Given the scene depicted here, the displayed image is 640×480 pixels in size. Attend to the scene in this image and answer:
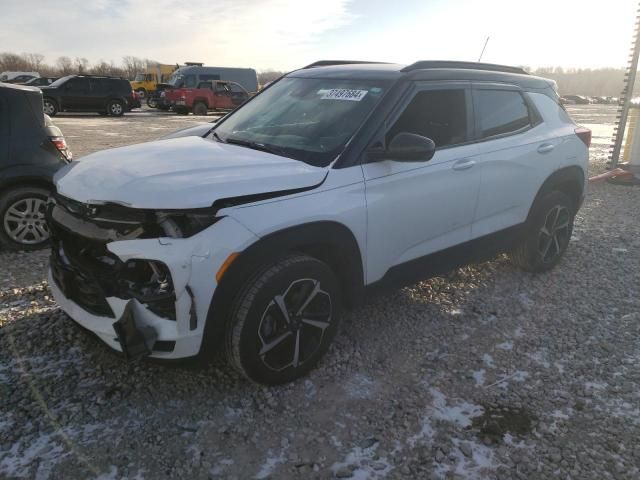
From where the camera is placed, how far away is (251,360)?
8.64 feet

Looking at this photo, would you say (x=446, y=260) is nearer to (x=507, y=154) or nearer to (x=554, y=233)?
(x=507, y=154)

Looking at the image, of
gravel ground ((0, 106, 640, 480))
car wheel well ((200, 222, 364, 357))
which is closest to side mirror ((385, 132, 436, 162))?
car wheel well ((200, 222, 364, 357))

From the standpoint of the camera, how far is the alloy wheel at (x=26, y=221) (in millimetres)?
4797

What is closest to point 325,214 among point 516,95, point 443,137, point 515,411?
point 443,137

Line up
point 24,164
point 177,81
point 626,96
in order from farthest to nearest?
point 177,81, point 626,96, point 24,164

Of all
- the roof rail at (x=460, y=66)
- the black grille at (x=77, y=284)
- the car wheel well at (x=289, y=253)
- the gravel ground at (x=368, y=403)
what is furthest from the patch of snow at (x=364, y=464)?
the roof rail at (x=460, y=66)

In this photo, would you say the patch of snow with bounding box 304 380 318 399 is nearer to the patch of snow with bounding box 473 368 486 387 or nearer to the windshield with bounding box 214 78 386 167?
the patch of snow with bounding box 473 368 486 387

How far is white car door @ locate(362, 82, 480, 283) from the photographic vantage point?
9.93 feet

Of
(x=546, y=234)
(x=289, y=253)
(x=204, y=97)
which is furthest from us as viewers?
(x=204, y=97)

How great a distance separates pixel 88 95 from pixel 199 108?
503 cm

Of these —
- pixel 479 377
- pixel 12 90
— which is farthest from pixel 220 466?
pixel 12 90

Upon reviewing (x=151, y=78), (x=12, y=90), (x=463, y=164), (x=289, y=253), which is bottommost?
(x=289, y=253)

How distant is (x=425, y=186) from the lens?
325 centimetres

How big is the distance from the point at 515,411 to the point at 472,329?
0.96m
